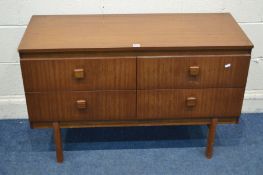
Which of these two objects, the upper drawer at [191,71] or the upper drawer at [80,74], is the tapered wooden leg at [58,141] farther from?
the upper drawer at [191,71]

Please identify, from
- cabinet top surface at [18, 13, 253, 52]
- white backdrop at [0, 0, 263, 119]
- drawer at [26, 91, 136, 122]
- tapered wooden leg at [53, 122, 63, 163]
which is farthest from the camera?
white backdrop at [0, 0, 263, 119]

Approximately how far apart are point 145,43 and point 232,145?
0.88 meters

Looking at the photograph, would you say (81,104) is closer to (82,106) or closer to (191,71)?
(82,106)

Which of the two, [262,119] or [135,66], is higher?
[135,66]

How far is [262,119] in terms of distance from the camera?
2580 millimetres

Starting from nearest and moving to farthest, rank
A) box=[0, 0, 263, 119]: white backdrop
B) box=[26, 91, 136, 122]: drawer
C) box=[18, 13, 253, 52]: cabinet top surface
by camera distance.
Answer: box=[18, 13, 253, 52]: cabinet top surface
box=[26, 91, 136, 122]: drawer
box=[0, 0, 263, 119]: white backdrop

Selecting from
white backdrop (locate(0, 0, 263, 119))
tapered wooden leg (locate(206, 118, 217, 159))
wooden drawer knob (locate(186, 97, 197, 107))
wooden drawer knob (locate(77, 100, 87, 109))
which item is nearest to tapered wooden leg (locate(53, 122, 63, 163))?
wooden drawer knob (locate(77, 100, 87, 109))

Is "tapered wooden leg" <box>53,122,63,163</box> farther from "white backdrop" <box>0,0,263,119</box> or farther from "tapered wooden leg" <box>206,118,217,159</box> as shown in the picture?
"tapered wooden leg" <box>206,118,217,159</box>

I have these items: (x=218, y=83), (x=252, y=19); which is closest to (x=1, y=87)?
(x=218, y=83)

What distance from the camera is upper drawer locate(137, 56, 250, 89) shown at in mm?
1872

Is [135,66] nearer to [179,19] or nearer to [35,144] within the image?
[179,19]

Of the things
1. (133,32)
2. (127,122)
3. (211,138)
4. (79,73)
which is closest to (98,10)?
Answer: (133,32)

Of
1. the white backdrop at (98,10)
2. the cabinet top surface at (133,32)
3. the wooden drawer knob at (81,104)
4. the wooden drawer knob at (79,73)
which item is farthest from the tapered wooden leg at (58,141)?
the white backdrop at (98,10)

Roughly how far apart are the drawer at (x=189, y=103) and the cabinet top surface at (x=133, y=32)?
0.78 ft
